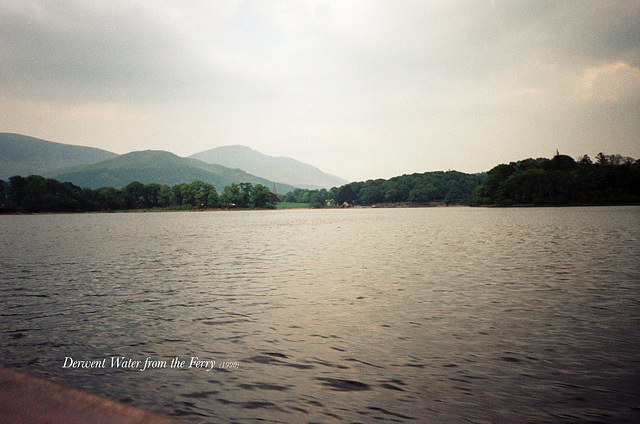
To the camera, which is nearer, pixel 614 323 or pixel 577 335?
pixel 577 335

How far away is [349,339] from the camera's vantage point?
12.9 meters

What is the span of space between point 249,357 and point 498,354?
7.17 m

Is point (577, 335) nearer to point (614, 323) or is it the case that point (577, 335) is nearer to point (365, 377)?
point (614, 323)

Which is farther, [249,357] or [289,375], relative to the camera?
[249,357]

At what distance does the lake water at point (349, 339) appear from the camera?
8.20 metres

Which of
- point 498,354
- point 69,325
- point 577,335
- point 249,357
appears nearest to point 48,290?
point 69,325

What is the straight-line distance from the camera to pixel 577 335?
12.5 m

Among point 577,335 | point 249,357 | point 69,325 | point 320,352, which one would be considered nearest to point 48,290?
point 69,325

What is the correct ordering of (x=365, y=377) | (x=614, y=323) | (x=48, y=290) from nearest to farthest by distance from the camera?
(x=365, y=377)
(x=614, y=323)
(x=48, y=290)

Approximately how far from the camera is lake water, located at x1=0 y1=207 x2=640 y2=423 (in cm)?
820

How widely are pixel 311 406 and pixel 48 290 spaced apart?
20.0 meters

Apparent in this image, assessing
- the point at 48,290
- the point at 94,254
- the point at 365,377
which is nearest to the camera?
the point at 365,377

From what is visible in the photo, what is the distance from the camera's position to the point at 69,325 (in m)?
14.7

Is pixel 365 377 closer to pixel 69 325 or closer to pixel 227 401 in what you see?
pixel 227 401
